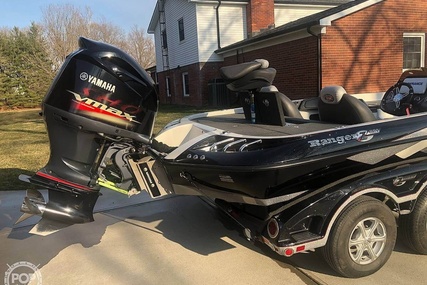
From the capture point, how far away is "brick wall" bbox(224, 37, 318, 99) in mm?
13047

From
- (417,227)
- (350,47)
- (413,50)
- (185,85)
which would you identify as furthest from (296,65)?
(417,227)

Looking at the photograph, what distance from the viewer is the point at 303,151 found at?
2.68 metres

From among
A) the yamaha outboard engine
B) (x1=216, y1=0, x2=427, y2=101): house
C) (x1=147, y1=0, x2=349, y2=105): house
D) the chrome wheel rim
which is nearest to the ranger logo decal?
the chrome wheel rim

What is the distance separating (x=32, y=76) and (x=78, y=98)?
28243 mm

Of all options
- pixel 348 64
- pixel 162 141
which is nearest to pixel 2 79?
pixel 348 64

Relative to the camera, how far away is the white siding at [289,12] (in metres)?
19.6

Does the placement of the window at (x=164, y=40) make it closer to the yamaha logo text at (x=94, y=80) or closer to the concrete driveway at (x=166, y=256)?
the concrete driveway at (x=166, y=256)

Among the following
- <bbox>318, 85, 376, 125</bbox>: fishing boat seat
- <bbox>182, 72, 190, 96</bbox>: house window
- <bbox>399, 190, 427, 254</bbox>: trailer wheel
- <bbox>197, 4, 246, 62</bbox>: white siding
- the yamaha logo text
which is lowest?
<bbox>399, 190, 427, 254</bbox>: trailer wheel

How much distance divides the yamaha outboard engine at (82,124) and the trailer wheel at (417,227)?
2.48 meters

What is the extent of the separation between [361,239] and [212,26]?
17.0m

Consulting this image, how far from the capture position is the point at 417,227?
3281 millimetres

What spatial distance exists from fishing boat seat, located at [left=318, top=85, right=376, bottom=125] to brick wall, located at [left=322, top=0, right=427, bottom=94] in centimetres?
966

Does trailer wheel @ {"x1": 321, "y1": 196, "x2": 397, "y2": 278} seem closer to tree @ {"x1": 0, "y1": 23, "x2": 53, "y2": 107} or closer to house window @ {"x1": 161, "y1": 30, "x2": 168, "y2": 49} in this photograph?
house window @ {"x1": 161, "y1": 30, "x2": 168, "y2": 49}

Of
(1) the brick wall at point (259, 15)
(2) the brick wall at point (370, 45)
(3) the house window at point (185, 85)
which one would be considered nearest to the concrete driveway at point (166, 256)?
(2) the brick wall at point (370, 45)
